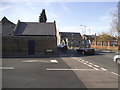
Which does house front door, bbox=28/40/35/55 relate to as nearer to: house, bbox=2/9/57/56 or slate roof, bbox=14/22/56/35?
house, bbox=2/9/57/56

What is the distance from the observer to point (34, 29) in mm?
31688

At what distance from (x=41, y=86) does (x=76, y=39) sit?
9050 cm

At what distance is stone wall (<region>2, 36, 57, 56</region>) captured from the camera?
911 inches

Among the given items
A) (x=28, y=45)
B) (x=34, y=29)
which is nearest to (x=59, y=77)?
(x=28, y=45)

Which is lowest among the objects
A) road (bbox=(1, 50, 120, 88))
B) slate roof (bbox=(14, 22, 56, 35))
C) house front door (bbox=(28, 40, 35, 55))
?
road (bbox=(1, 50, 120, 88))

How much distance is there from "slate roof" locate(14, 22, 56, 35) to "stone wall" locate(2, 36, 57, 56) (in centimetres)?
576

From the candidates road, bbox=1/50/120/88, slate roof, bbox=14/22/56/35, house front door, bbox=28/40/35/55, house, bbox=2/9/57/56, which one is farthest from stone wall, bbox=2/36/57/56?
road, bbox=1/50/120/88

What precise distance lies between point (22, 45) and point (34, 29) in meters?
8.85

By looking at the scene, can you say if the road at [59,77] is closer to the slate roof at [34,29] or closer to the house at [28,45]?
the house at [28,45]

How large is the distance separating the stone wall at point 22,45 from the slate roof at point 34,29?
5.76m

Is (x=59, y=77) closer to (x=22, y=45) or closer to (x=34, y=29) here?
(x=22, y=45)

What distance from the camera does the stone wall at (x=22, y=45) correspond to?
23.1 meters

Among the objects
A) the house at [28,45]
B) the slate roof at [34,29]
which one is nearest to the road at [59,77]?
the house at [28,45]

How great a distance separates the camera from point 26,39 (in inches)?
923
